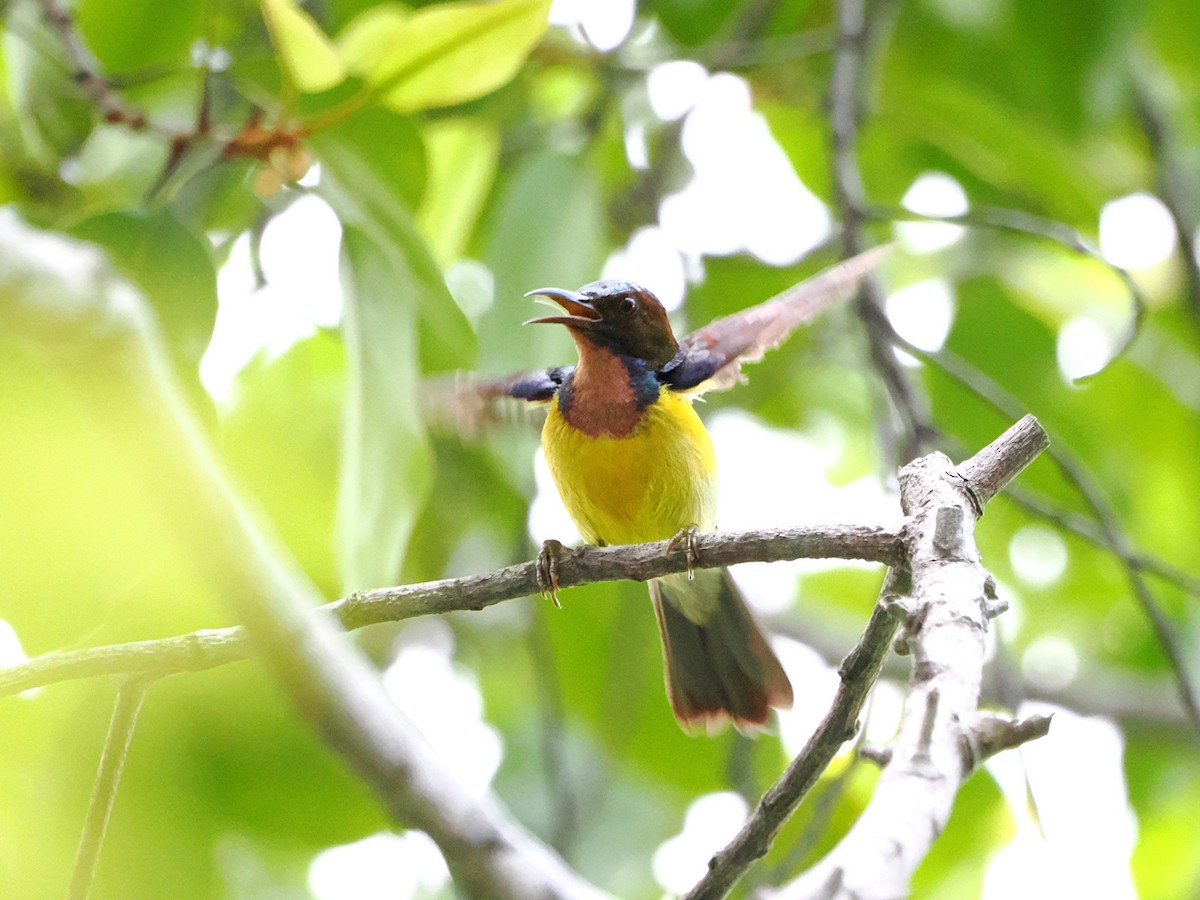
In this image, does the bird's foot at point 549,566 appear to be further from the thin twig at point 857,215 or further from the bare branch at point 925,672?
A: the thin twig at point 857,215

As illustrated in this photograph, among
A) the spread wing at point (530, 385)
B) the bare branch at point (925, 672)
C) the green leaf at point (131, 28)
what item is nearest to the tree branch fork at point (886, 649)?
the bare branch at point (925, 672)

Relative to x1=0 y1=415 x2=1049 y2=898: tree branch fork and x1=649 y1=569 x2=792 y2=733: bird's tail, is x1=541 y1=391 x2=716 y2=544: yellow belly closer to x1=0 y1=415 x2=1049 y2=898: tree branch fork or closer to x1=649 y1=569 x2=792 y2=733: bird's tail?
x1=649 y1=569 x2=792 y2=733: bird's tail

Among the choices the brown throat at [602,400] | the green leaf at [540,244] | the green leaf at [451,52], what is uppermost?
the green leaf at [540,244]

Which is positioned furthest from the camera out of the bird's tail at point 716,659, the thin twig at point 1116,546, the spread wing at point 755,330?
the bird's tail at point 716,659

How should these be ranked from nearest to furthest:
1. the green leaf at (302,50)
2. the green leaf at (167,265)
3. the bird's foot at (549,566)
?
the bird's foot at (549,566) → the green leaf at (167,265) → the green leaf at (302,50)

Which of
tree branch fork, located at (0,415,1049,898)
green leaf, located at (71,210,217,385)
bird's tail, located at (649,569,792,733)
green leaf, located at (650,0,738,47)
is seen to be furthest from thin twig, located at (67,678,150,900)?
green leaf, located at (650,0,738,47)

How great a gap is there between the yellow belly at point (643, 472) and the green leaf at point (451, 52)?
0.95 m

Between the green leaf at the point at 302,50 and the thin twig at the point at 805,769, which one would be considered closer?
the thin twig at the point at 805,769

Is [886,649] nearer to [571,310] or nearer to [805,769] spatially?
[805,769]

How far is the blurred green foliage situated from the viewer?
71.4 inches

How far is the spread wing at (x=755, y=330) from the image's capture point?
2709 mm

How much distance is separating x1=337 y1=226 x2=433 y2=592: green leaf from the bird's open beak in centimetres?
55

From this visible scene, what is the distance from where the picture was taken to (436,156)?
349cm

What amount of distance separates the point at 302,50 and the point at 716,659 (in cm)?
196
